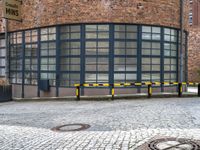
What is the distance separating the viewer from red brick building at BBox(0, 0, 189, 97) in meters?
14.2

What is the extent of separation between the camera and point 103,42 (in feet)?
46.9

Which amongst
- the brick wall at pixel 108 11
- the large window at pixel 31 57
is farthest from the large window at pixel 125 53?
the large window at pixel 31 57

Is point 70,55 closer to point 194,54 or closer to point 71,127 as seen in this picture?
point 71,127

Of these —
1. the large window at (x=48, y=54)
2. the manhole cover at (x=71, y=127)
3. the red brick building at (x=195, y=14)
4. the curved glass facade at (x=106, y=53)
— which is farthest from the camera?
the red brick building at (x=195, y=14)

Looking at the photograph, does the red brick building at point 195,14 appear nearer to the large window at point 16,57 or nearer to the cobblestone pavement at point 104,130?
the large window at point 16,57

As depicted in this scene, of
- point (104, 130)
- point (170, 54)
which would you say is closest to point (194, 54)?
point (170, 54)

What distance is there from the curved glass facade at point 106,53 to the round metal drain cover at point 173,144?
9204 mm

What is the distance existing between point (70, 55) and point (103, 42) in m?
2.31

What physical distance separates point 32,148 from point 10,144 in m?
0.81

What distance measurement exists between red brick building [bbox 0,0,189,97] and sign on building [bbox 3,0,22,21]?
1030 millimetres

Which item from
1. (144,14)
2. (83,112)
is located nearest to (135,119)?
(83,112)

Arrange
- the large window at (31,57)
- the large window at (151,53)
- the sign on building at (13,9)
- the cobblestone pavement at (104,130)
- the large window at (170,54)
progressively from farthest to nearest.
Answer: the large window at (31,57) < the sign on building at (13,9) < the large window at (170,54) < the large window at (151,53) < the cobblestone pavement at (104,130)

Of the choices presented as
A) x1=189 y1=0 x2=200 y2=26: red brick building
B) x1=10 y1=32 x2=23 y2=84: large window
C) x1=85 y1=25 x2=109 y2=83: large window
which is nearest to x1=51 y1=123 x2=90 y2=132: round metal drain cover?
x1=85 y1=25 x2=109 y2=83: large window

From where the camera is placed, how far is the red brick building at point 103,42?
14.2 meters
